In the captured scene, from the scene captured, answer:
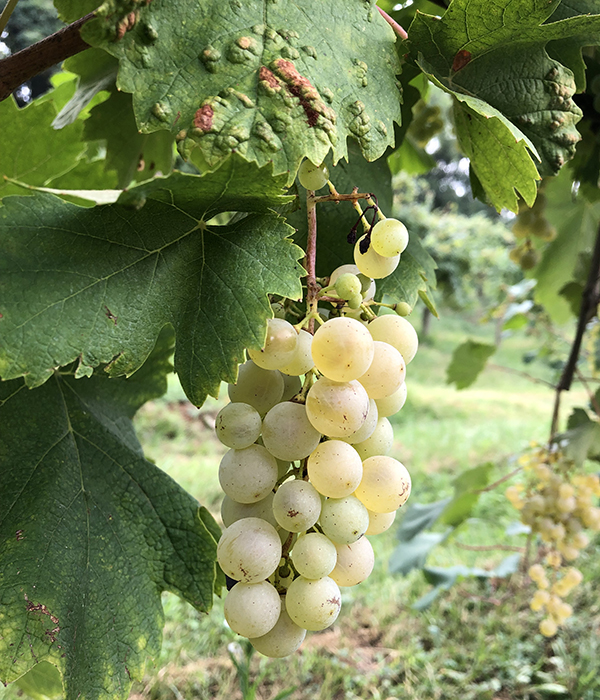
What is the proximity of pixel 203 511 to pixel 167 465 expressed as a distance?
2.68 m

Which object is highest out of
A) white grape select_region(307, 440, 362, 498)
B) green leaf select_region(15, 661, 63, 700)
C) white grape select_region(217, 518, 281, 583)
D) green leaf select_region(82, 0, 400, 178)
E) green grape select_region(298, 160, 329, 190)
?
green leaf select_region(82, 0, 400, 178)

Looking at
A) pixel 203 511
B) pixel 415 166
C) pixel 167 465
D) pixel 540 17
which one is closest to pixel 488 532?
pixel 167 465

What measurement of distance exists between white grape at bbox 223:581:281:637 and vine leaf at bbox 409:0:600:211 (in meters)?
0.35

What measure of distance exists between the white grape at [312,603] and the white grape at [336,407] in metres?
0.11

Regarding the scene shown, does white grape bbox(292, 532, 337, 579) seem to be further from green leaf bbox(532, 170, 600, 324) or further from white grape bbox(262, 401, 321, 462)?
green leaf bbox(532, 170, 600, 324)

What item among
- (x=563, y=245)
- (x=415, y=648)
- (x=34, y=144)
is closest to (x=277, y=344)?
(x=34, y=144)

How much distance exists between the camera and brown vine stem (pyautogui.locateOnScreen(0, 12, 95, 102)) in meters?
0.39

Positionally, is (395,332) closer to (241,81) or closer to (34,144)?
(241,81)

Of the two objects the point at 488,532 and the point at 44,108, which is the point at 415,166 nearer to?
the point at 44,108

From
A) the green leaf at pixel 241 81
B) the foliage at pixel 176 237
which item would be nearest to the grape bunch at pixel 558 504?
the foliage at pixel 176 237

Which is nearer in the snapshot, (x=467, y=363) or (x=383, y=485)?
(x=383, y=485)

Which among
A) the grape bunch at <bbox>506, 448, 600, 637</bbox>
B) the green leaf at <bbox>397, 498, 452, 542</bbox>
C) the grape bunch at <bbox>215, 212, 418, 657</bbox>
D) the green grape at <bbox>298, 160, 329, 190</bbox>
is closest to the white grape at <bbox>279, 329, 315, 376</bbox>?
the grape bunch at <bbox>215, 212, 418, 657</bbox>

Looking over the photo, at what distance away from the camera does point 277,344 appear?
38 cm

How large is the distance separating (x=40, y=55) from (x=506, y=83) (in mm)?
349
